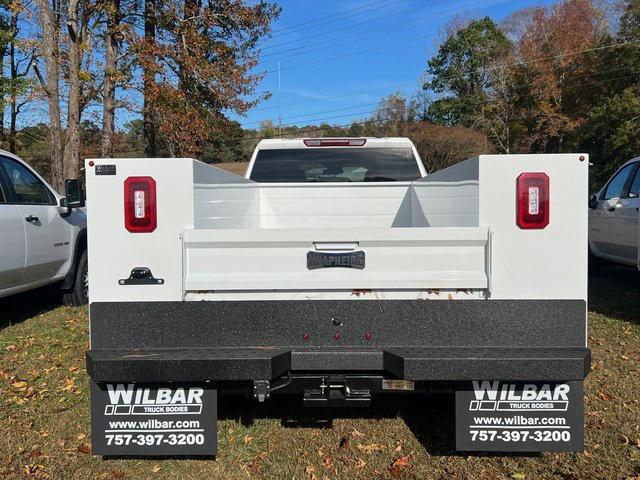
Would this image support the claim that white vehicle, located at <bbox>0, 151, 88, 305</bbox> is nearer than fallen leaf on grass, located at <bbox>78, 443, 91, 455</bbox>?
No

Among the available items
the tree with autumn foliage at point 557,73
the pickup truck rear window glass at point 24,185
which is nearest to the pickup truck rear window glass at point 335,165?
the pickup truck rear window glass at point 24,185

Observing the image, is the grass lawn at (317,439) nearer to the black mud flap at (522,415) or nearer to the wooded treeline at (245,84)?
the black mud flap at (522,415)

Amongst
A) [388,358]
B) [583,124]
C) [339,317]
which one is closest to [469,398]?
[388,358]

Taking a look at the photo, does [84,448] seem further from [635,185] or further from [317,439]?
[635,185]

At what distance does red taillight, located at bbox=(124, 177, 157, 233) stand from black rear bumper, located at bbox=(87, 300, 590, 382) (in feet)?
1.30

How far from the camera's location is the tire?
24.0 ft

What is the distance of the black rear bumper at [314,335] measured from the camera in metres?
2.72

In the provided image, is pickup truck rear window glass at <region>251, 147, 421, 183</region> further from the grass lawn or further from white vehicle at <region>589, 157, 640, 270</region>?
white vehicle at <region>589, 157, 640, 270</region>

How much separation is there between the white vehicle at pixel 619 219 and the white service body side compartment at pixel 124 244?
5648mm

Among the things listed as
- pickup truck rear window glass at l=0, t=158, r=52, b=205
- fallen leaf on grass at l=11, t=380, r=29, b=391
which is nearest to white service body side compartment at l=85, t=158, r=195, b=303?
fallen leaf on grass at l=11, t=380, r=29, b=391

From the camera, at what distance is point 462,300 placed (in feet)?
9.26

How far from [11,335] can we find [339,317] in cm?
482

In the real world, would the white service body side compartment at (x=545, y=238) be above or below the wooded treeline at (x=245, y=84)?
below

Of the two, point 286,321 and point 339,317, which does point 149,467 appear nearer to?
point 286,321
